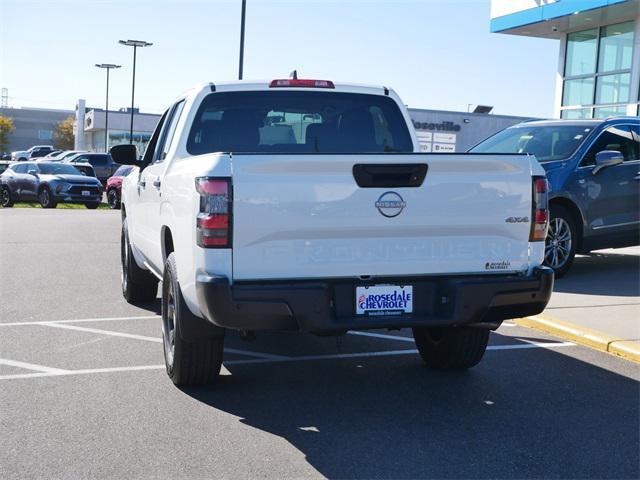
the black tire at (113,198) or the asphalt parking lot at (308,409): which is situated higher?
the asphalt parking lot at (308,409)

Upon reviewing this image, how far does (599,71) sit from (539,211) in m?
19.5

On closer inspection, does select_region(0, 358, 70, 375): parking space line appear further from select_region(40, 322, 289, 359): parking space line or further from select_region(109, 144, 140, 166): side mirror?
select_region(109, 144, 140, 166): side mirror

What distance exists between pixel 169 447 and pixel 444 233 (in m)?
1.99

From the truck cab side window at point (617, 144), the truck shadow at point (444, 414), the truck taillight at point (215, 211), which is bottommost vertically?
the truck shadow at point (444, 414)

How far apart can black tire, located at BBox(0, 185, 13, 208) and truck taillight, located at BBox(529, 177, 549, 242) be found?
26141mm

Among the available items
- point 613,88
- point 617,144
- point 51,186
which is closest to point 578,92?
point 613,88

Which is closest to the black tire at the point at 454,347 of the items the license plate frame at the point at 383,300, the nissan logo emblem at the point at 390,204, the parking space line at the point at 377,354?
the parking space line at the point at 377,354

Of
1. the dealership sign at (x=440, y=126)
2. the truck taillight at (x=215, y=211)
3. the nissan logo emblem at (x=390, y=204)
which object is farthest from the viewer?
the dealership sign at (x=440, y=126)

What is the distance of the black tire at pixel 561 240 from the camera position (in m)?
10.4

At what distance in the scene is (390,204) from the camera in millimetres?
4887

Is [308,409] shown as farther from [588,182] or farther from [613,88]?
[613,88]

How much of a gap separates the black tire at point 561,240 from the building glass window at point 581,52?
1437 cm

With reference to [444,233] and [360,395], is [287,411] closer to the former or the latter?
[360,395]

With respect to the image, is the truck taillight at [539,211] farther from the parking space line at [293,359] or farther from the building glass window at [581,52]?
the building glass window at [581,52]
